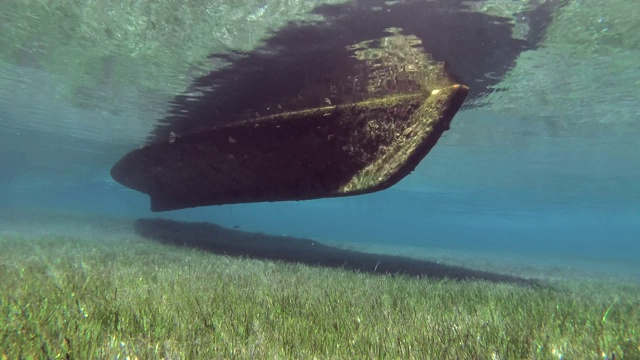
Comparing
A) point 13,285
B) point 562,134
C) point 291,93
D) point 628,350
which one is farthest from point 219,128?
point 562,134

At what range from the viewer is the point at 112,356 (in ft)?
8.43

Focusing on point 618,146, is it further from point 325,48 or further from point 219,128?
point 219,128

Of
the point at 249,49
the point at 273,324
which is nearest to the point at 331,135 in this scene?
the point at 273,324

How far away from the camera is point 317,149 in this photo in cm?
819

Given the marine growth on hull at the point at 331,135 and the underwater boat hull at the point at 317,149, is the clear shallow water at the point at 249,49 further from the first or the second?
the underwater boat hull at the point at 317,149

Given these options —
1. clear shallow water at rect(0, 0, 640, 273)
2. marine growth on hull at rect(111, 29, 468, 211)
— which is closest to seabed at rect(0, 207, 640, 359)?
marine growth on hull at rect(111, 29, 468, 211)

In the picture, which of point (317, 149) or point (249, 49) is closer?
point (317, 149)

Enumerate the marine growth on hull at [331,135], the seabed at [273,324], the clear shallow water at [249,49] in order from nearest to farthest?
the seabed at [273,324] → the marine growth on hull at [331,135] → the clear shallow water at [249,49]

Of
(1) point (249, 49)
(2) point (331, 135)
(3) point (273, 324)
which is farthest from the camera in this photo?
(1) point (249, 49)

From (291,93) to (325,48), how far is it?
1.93 meters

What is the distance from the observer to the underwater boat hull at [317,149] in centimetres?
703

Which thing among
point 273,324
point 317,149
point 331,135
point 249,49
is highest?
point 249,49

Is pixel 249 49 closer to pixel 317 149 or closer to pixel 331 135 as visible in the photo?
pixel 317 149

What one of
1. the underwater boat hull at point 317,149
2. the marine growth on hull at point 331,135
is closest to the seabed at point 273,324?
the underwater boat hull at point 317,149
